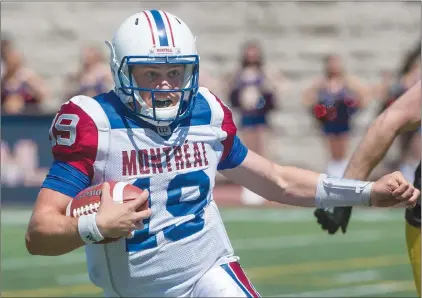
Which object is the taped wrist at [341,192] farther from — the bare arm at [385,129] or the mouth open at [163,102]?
the mouth open at [163,102]

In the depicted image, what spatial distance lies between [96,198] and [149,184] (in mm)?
371

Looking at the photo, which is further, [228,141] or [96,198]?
[228,141]

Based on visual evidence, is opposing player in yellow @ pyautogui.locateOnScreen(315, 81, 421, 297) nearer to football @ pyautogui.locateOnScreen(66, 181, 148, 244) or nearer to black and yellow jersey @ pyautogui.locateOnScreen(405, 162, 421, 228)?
black and yellow jersey @ pyautogui.locateOnScreen(405, 162, 421, 228)

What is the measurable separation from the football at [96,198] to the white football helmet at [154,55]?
413 millimetres

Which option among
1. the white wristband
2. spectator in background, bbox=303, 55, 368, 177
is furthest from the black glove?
spectator in background, bbox=303, 55, 368, 177

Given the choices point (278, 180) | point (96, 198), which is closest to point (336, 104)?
point (278, 180)

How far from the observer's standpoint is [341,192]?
4.89 m

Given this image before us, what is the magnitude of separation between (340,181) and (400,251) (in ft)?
15.5

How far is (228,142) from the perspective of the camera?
4.78 meters

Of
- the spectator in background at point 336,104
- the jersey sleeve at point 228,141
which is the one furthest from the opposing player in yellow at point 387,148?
the spectator in background at point 336,104

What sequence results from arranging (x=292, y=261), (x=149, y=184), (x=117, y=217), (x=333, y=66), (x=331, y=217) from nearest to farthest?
(x=117, y=217), (x=149, y=184), (x=331, y=217), (x=292, y=261), (x=333, y=66)

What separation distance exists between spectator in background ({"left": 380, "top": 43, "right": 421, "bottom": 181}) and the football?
25.4 ft

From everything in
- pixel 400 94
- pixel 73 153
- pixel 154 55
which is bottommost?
pixel 400 94

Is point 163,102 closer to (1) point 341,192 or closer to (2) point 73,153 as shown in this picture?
(2) point 73,153
